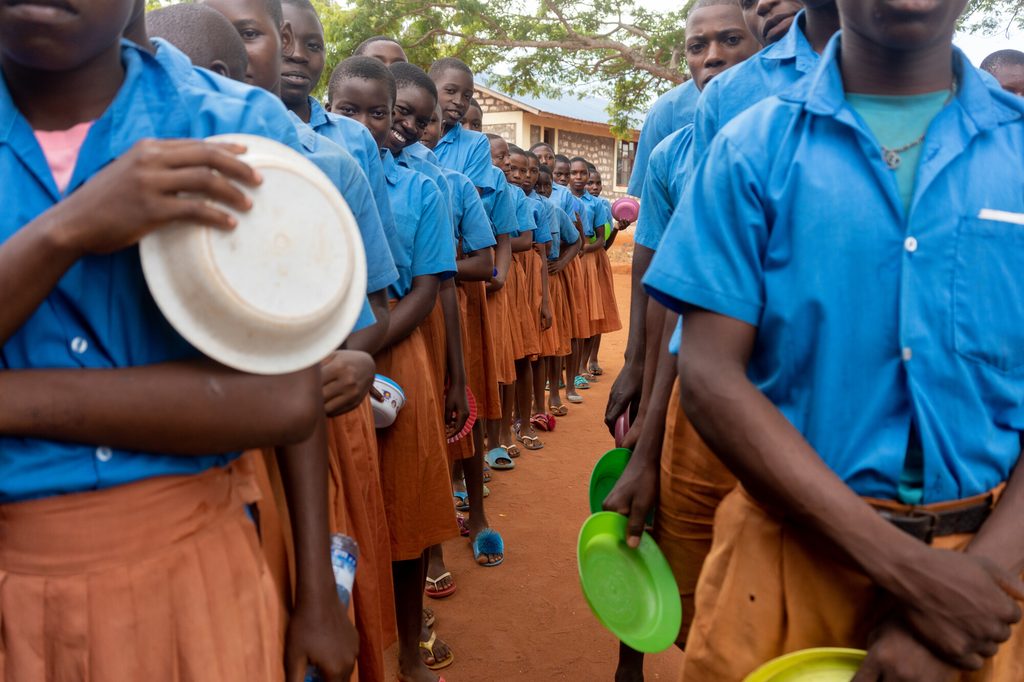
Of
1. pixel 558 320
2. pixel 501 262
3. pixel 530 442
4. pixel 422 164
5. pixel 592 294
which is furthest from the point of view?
pixel 592 294

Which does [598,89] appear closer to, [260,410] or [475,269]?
[475,269]

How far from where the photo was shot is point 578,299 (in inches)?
355

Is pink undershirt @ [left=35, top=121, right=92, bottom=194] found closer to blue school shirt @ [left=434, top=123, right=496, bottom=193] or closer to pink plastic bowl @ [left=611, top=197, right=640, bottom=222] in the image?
blue school shirt @ [left=434, top=123, right=496, bottom=193]

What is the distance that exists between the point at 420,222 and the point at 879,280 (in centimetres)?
228

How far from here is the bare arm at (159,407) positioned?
1.12 metres

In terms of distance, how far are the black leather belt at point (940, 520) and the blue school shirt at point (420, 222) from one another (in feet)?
7.46

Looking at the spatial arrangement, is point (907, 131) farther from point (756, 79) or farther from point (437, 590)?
point (437, 590)

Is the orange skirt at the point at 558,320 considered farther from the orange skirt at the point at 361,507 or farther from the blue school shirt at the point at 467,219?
the orange skirt at the point at 361,507

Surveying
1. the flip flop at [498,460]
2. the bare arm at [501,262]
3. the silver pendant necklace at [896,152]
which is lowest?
the flip flop at [498,460]

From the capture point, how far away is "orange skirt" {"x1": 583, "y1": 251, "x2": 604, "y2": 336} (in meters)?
9.34

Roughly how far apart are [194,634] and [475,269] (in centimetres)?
342

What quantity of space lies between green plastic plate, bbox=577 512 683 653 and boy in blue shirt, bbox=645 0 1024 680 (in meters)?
0.44

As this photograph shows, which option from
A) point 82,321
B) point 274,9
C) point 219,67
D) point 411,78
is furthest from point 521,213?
point 82,321

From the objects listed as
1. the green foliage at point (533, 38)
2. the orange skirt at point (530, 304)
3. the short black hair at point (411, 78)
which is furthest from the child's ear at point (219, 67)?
the green foliage at point (533, 38)
